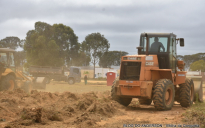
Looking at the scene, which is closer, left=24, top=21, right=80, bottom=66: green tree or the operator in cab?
the operator in cab

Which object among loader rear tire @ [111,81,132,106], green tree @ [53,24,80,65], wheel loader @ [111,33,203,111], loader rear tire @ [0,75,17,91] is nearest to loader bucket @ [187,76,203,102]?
wheel loader @ [111,33,203,111]

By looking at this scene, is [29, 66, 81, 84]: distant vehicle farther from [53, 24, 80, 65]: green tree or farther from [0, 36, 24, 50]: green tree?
[0, 36, 24, 50]: green tree

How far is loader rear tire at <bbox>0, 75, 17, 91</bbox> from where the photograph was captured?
17922mm

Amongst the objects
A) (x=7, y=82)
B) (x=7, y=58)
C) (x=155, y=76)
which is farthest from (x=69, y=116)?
(x=7, y=58)

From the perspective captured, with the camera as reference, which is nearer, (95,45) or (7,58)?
(7,58)

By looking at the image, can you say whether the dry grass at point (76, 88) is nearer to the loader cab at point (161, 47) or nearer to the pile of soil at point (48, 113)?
the pile of soil at point (48, 113)

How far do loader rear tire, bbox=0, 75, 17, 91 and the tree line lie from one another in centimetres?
1594

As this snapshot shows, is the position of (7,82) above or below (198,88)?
above

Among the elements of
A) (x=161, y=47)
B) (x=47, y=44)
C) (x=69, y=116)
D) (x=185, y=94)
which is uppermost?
(x=47, y=44)

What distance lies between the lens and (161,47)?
1377 cm

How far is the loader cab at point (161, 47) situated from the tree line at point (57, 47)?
23.2 metres

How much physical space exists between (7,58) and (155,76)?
10139 mm

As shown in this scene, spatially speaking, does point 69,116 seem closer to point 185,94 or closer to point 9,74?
point 185,94

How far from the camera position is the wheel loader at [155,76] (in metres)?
12.5
